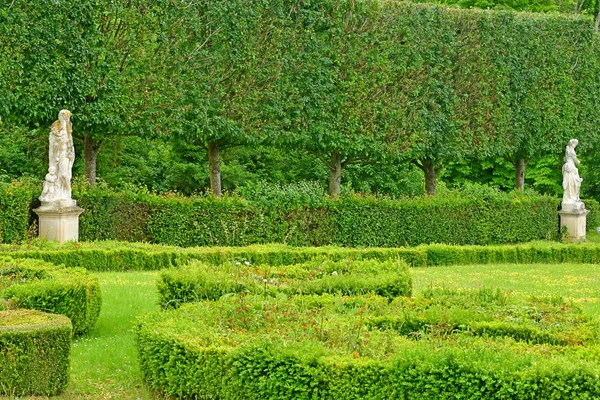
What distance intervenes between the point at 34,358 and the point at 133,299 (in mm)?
4434

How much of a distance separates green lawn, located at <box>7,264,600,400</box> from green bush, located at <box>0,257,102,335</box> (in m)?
0.28

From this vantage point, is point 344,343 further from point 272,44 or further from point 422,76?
point 422,76

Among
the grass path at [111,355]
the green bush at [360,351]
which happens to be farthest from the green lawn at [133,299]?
the green bush at [360,351]

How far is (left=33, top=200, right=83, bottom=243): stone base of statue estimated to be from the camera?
17.8 metres

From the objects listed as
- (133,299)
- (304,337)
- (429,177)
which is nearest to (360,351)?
(304,337)

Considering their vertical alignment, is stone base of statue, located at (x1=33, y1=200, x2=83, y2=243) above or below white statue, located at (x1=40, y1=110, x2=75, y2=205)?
below

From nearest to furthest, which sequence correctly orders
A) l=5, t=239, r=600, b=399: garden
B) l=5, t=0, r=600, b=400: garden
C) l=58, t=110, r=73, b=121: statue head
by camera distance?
1. l=5, t=239, r=600, b=399: garden
2. l=5, t=0, r=600, b=400: garden
3. l=58, t=110, r=73, b=121: statue head

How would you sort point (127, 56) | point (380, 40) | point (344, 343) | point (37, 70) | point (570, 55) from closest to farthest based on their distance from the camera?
1. point (344, 343)
2. point (37, 70)
3. point (127, 56)
4. point (380, 40)
5. point (570, 55)

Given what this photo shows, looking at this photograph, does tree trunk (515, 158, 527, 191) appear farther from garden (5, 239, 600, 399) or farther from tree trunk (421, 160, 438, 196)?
garden (5, 239, 600, 399)

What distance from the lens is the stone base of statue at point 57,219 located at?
17.8 metres

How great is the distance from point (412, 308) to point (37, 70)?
1223cm

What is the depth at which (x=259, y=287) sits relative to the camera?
392 inches

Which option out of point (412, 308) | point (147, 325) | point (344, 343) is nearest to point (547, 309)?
point (412, 308)

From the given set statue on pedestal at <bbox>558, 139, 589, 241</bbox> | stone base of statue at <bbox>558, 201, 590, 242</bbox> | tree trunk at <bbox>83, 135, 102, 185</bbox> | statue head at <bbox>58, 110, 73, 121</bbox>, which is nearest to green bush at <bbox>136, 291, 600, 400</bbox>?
statue head at <bbox>58, 110, 73, 121</bbox>
